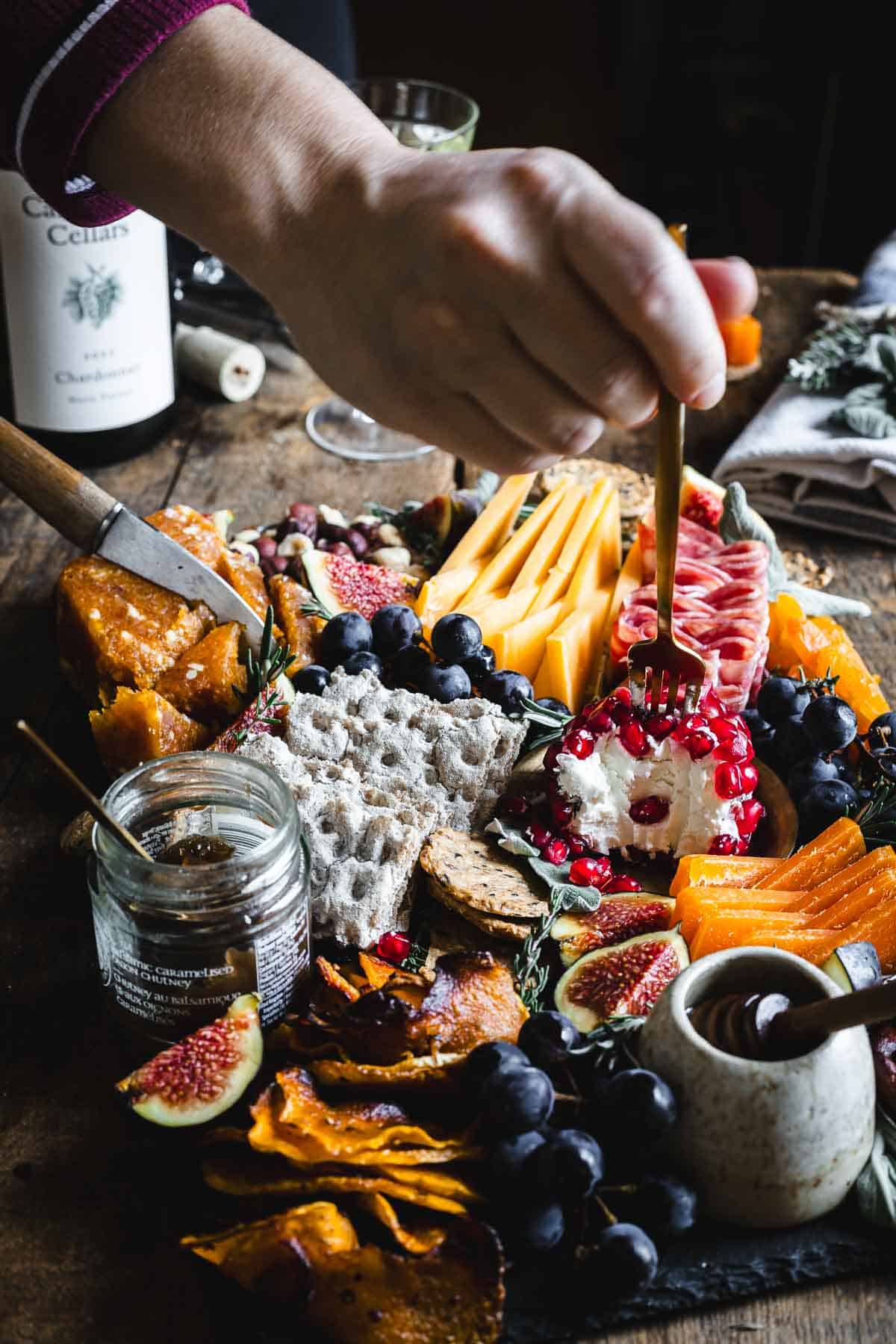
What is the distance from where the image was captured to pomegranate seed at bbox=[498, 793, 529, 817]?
1.56 m

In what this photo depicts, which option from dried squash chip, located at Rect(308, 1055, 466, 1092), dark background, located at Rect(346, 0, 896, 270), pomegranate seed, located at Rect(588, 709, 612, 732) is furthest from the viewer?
dark background, located at Rect(346, 0, 896, 270)

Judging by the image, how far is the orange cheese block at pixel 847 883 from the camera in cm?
140

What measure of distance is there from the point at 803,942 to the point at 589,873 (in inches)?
9.8

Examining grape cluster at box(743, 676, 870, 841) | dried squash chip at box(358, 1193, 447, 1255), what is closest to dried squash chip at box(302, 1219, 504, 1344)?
dried squash chip at box(358, 1193, 447, 1255)

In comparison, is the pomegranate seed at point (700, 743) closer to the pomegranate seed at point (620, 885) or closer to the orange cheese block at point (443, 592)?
the pomegranate seed at point (620, 885)

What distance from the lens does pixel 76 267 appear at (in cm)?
214

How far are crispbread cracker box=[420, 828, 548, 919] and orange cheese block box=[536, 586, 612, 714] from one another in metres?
0.30

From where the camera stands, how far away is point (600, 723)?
1.50 meters

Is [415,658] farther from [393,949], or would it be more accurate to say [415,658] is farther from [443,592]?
[393,949]

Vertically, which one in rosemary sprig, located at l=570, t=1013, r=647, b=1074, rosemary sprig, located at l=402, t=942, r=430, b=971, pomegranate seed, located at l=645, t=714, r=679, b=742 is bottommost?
rosemary sprig, located at l=402, t=942, r=430, b=971

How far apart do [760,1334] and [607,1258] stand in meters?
0.15

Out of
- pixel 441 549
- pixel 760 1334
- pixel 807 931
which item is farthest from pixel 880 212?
pixel 760 1334

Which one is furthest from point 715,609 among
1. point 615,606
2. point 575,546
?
point 575,546

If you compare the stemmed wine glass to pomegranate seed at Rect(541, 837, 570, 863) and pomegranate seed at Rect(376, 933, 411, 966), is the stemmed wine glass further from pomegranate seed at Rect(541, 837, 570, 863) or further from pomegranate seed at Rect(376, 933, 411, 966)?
pomegranate seed at Rect(376, 933, 411, 966)
